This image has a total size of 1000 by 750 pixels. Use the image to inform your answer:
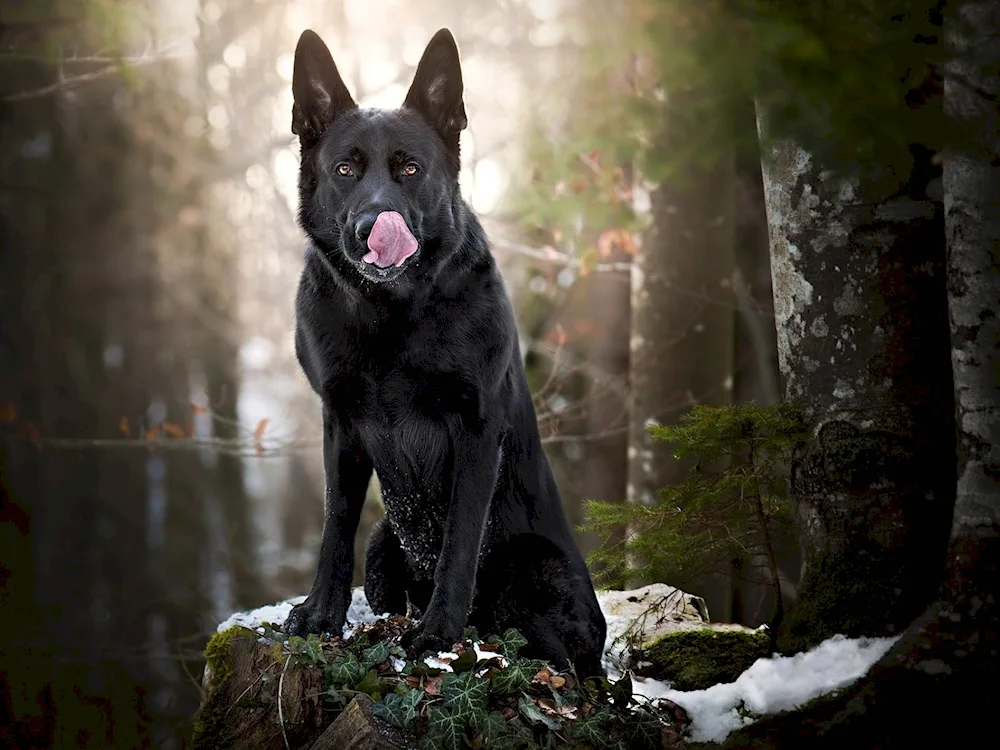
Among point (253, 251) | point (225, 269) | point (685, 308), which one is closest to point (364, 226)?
point (685, 308)

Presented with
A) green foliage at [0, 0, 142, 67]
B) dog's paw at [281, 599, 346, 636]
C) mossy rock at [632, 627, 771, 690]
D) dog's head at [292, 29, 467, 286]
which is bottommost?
mossy rock at [632, 627, 771, 690]

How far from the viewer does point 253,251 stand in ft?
39.6

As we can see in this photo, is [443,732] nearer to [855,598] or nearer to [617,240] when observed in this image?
[855,598]

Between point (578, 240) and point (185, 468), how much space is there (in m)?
9.84

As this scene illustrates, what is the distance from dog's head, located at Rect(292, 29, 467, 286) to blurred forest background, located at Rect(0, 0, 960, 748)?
0.81 m

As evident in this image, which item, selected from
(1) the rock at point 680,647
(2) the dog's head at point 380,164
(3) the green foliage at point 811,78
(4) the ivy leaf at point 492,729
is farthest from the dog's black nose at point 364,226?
(1) the rock at point 680,647

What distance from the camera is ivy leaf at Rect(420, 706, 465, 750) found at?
276 centimetres

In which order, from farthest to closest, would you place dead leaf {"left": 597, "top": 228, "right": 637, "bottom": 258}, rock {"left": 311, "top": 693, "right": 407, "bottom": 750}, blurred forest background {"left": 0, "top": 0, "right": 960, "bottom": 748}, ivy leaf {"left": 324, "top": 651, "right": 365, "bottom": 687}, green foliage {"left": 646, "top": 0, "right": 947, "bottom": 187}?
dead leaf {"left": 597, "top": 228, "right": 637, "bottom": 258} < blurred forest background {"left": 0, "top": 0, "right": 960, "bottom": 748} < ivy leaf {"left": 324, "top": 651, "right": 365, "bottom": 687} < rock {"left": 311, "top": 693, "right": 407, "bottom": 750} < green foliage {"left": 646, "top": 0, "right": 947, "bottom": 187}

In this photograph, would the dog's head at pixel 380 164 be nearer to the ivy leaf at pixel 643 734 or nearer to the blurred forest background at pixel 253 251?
the blurred forest background at pixel 253 251

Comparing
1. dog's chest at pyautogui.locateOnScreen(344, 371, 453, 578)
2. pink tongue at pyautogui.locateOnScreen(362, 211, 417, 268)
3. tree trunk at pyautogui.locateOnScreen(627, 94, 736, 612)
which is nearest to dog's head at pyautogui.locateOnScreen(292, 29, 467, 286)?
pink tongue at pyautogui.locateOnScreen(362, 211, 417, 268)

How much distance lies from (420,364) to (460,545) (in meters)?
0.72

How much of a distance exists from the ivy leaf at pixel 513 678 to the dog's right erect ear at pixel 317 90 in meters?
2.18

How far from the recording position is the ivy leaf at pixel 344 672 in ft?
9.99

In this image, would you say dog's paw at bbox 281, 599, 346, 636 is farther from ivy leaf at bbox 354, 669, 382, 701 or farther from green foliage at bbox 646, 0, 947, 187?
green foliage at bbox 646, 0, 947, 187
